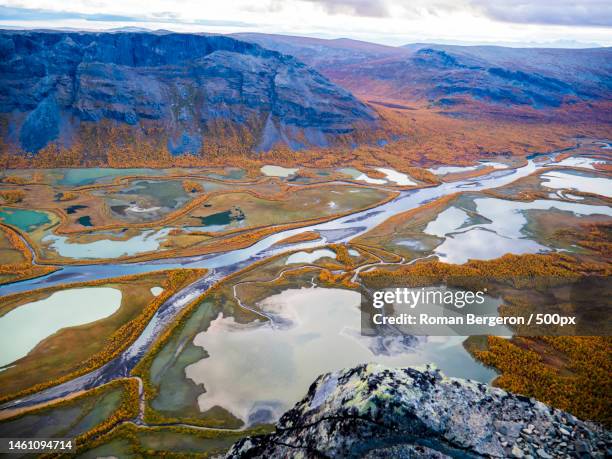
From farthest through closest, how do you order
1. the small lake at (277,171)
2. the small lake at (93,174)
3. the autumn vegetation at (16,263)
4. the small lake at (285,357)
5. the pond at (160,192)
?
the small lake at (277,171), the small lake at (93,174), the pond at (160,192), the autumn vegetation at (16,263), the small lake at (285,357)

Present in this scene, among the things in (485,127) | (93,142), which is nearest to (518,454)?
(93,142)

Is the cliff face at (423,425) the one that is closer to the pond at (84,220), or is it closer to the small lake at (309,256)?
the small lake at (309,256)

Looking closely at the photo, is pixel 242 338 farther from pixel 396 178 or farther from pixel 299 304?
pixel 396 178

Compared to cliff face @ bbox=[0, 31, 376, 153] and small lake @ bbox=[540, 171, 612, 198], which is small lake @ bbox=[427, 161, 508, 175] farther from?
cliff face @ bbox=[0, 31, 376, 153]

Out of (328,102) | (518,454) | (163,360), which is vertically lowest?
(163,360)

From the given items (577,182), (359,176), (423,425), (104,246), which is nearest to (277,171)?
(359,176)

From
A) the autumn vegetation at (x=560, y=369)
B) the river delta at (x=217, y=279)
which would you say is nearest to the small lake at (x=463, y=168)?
the river delta at (x=217, y=279)

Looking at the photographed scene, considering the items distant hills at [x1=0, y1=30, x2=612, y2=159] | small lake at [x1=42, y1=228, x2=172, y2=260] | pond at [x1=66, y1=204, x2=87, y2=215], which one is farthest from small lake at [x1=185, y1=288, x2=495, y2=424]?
distant hills at [x1=0, y1=30, x2=612, y2=159]
